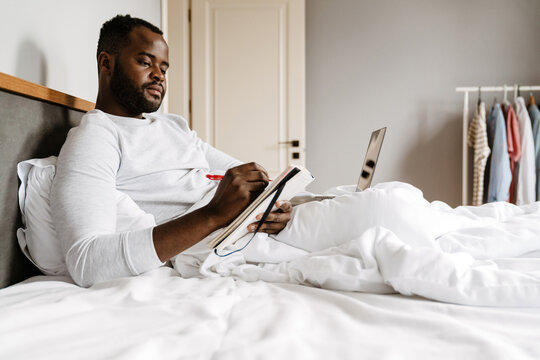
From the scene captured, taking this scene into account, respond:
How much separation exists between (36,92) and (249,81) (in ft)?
7.11

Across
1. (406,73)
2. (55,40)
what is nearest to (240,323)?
(55,40)

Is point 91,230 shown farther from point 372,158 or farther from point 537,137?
point 537,137

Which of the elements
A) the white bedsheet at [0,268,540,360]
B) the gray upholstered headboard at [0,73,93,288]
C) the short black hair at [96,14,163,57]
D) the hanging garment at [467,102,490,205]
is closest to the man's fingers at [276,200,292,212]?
the white bedsheet at [0,268,540,360]

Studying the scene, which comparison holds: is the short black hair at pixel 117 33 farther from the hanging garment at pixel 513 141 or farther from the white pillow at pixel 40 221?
the hanging garment at pixel 513 141

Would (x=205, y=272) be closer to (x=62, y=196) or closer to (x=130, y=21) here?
(x=62, y=196)

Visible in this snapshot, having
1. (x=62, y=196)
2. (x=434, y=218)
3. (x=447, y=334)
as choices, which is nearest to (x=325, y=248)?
(x=434, y=218)

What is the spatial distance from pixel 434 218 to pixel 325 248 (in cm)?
24

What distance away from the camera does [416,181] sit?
322 cm

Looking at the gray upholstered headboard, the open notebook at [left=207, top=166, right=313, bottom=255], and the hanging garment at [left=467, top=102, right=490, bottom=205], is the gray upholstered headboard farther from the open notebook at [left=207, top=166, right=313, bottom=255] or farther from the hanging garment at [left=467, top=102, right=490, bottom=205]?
the hanging garment at [left=467, top=102, right=490, bottom=205]

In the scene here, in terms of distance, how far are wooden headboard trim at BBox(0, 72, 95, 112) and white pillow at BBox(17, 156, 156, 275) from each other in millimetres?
154

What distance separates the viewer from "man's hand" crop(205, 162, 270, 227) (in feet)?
2.48

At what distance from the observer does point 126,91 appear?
116 centimetres

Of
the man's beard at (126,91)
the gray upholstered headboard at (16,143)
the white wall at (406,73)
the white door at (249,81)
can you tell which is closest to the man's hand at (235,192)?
the gray upholstered headboard at (16,143)

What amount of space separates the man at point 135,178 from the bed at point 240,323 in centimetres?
6
